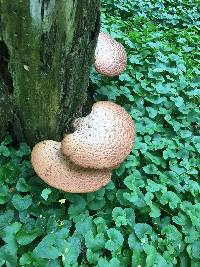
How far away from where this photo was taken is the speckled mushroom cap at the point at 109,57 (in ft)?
11.8

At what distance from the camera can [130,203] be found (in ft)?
10.5

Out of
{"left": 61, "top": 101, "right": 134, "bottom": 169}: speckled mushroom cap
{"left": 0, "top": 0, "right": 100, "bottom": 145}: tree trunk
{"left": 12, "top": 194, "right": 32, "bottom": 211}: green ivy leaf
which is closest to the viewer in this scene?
{"left": 0, "top": 0, "right": 100, "bottom": 145}: tree trunk

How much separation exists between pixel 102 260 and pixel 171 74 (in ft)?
8.46

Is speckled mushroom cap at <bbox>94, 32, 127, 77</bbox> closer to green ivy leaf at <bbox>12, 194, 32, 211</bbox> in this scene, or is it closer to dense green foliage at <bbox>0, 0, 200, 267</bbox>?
dense green foliage at <bbox>0, 0, 200, 267</bbox>

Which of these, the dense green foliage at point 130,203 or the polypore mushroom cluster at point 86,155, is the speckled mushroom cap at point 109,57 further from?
the polypore mushroom cluster at point 86,155

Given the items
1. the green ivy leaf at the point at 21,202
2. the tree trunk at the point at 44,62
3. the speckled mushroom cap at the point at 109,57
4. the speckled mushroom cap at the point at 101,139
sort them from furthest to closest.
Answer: the speckled mushroom cap at the point at 109,57
the green ivy leaf at the point at 21,202
the speckled mushroom cap at the point at 101,139
the tree trunk at the point at 44,62

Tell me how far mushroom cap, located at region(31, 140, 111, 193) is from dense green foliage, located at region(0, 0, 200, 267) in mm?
226

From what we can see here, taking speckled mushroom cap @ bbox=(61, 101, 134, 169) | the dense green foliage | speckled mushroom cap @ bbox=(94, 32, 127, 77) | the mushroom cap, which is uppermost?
speckled mushroom cap @ bbox=(94, 32, 127, 77)

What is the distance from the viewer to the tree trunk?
2410mm

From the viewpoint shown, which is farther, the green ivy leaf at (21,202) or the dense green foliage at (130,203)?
the green ivy leaf at (21,202)

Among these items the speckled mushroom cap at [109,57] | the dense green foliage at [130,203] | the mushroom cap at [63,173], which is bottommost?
the dense green foliage at [130,203]

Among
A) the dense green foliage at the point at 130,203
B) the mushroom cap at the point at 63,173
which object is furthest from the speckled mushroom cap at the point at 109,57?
the mushroom cap at the point at 63,173

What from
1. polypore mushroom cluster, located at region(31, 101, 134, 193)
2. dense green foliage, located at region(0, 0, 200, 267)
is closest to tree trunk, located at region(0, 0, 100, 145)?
polypore mushroom cluster, located at region(31, 101, 134, 193)

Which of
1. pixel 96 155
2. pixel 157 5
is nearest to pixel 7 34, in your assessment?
pixel 96 155
